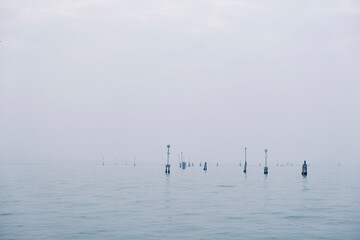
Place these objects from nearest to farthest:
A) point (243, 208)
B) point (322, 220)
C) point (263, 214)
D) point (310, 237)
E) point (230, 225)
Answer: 1. point (310, 237)
2. point (230, 225)
3. point (322, 220)
4. point (263, 214)
5. point (243, 208)

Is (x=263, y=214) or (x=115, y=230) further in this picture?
(x=263, y=214)

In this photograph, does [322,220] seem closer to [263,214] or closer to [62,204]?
[263,214]

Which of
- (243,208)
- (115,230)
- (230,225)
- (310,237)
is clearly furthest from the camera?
(243,208)

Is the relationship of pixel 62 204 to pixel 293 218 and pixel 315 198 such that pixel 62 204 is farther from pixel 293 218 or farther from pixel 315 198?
pixel 315 198

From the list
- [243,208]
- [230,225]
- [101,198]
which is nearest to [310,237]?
[230,225]

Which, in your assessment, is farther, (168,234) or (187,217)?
(187,217)

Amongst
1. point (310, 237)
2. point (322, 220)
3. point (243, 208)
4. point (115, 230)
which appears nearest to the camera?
point (310, 237)

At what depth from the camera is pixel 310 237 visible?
23.9 meters

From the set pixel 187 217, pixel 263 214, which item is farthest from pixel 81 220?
pixel 263 214

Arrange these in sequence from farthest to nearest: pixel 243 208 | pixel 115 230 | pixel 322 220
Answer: pixel 243 208 → pixel 322 220 → pixel 115 230

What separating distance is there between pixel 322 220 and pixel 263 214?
4.41 meters

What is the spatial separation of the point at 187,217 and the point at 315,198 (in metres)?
→ 19.8

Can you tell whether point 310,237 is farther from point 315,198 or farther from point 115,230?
point 315,198

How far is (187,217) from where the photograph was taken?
1214 inches
